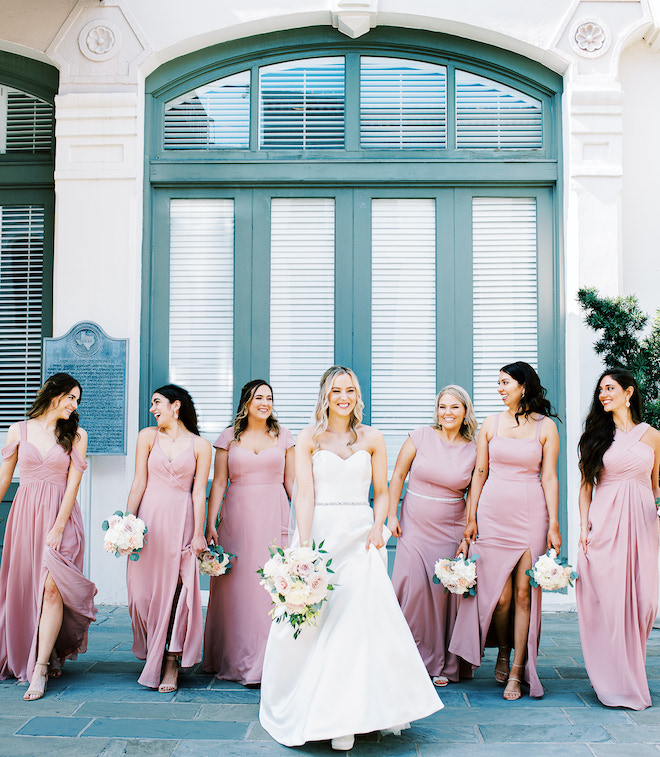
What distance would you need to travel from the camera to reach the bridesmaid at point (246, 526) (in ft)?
17.2

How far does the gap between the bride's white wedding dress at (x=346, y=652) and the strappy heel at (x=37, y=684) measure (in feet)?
4.66

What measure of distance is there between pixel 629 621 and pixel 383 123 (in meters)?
4.99

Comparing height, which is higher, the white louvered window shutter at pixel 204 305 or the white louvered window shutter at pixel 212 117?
the white louvered window shutter at pixel 212 117

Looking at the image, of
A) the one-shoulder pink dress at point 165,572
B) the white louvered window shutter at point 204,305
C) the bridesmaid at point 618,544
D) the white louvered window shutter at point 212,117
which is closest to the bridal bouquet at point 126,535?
the one-shoulder pink dress at point 165,572

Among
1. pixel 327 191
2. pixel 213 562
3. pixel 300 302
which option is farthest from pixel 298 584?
pixel 327 191

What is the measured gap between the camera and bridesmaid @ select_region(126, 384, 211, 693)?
4973 mm

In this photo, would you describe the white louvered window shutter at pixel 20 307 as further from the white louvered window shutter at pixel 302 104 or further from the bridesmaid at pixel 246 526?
the bridesmaid at pixel 246 526

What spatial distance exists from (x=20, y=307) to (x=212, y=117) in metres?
2.61

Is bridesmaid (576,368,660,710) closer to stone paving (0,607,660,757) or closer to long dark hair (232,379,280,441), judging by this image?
stone paving (0,607,660,757)

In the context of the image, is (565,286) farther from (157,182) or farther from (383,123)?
(157,182)

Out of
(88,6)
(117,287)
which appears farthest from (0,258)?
(88,6)

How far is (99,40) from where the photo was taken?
736cm

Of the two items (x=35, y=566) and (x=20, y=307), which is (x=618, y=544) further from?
(x=20, y=307)

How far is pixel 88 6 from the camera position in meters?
7.36
